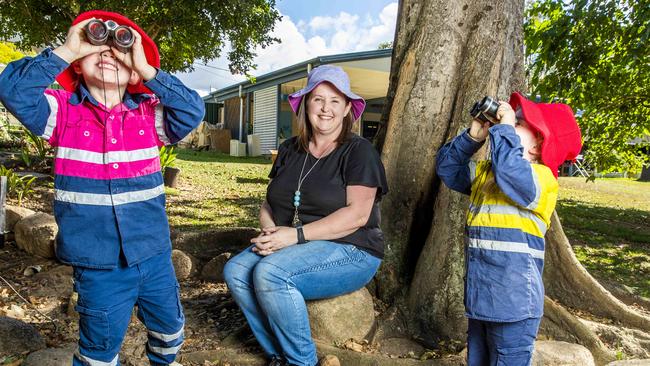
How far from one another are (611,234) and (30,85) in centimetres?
832

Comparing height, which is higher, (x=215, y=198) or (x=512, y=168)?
(x=512, y=168)

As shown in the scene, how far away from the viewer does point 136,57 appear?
225 centimetres

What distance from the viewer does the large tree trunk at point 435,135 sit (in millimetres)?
3184

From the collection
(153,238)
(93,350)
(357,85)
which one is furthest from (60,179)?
(357,85)

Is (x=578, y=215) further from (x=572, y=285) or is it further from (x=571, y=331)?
(x=571, y=331)

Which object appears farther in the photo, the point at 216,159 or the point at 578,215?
the point at 216,159

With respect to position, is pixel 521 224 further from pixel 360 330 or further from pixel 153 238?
pixel 153 238

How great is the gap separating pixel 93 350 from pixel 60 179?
0.78m

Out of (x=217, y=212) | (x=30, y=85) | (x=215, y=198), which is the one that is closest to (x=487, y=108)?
(x=30, y=85)

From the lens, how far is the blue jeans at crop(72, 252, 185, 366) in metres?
2.21

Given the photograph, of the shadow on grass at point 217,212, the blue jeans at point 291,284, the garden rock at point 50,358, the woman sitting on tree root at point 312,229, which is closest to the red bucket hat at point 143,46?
the woman sitting on tree root at point 312,229

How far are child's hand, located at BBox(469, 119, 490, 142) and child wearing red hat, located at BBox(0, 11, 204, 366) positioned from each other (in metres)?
1.43

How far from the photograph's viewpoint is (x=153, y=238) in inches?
92.8

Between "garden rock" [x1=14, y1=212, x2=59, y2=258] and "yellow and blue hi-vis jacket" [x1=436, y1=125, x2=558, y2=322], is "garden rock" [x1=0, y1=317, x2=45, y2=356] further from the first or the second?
"yellow and blue hi-vis jacket" [x1=436, y1=125, x2=558, y2=322]
